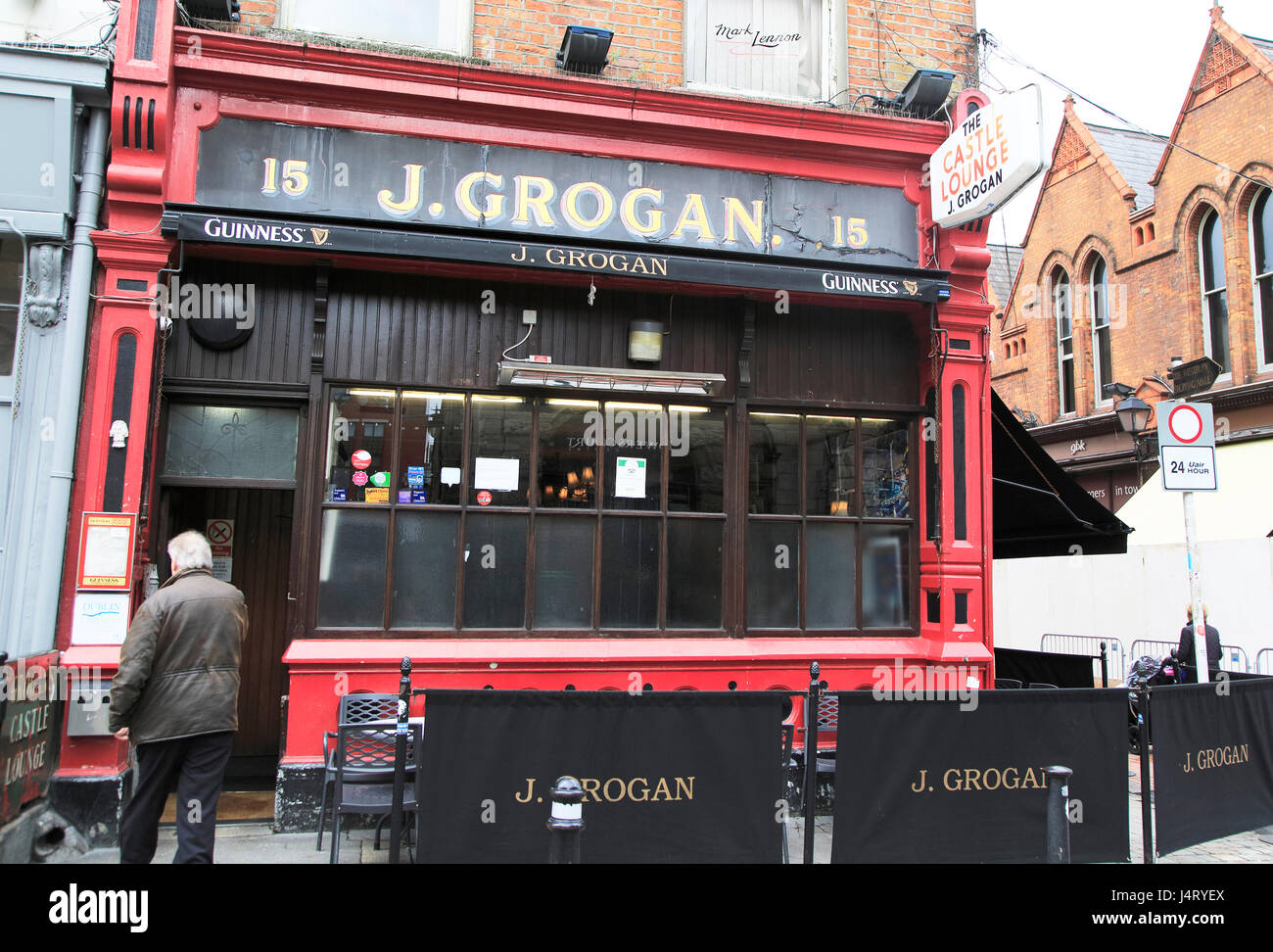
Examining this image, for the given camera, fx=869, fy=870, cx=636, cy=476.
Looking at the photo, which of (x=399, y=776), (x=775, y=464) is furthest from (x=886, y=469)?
(x=399, y=776)

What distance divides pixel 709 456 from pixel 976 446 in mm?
2473

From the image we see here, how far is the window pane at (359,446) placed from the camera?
7.01 meters

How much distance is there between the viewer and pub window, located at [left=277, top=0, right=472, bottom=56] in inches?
295

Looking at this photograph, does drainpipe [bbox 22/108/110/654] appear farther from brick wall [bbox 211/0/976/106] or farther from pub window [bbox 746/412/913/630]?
pub window [bbox 746/412/913/630]

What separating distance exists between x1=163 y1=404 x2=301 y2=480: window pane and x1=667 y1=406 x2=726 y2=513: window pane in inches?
123

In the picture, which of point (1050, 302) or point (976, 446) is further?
point (1050, 302)

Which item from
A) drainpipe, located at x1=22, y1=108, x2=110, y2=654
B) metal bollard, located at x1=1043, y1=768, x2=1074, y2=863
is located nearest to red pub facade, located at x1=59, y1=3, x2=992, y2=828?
drainpipe, located at x1=22, y1=108, x2=110, y2=654

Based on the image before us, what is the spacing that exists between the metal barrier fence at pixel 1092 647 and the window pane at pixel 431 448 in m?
10.7

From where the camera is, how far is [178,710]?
15.7ft

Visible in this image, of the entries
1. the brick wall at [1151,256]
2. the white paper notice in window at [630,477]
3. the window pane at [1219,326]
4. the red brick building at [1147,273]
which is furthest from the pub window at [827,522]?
the window pane at [1219,326]

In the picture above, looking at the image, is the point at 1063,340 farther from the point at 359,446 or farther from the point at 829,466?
the point at 359,446

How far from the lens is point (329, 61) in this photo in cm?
685

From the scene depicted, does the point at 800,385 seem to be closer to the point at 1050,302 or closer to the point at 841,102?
the point at 841,102

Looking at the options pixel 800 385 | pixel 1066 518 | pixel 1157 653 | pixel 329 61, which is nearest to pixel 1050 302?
pixel 1157 653
